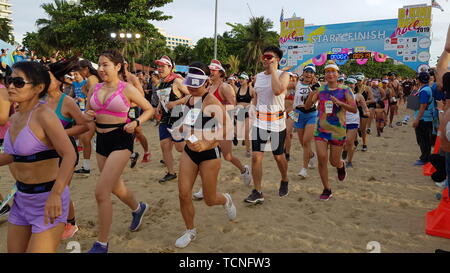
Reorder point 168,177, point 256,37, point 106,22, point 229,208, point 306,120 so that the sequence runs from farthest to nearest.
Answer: point 256,37, point 106,22, point 306,120, point 168,177, point 229,208

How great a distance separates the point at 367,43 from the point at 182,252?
75.9 feet

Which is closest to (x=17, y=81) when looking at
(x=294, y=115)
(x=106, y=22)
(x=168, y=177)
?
(x=168, y=177)

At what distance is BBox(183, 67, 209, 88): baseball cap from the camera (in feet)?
10.5

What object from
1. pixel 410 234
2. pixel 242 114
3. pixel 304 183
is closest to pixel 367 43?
pixel 242 114

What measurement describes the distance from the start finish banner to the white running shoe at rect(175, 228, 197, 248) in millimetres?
19154

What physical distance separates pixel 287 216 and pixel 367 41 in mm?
21788

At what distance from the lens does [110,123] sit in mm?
3266

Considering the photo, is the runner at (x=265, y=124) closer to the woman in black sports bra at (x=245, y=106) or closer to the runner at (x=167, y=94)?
the runner at (x=167, y=94)

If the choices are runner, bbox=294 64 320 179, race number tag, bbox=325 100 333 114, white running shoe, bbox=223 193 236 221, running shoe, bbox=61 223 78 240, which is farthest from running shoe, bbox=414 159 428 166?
running shoe, bbox=61 223 78 240

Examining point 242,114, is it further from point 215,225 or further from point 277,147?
point 215,225

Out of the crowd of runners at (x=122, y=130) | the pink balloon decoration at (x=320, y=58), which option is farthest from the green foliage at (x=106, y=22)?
the crowd of runners at (x=122, y=130)

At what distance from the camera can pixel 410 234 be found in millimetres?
3652

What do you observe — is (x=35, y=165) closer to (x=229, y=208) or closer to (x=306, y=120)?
(x=229, y=208)

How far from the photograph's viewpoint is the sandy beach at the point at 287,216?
135 inches
